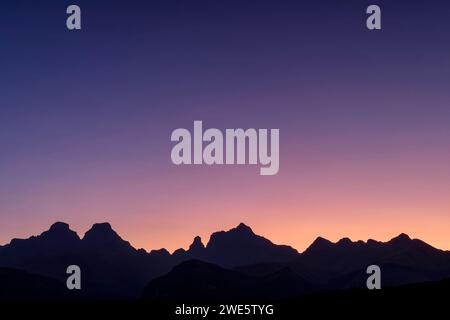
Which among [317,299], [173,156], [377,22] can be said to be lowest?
[317,299]
